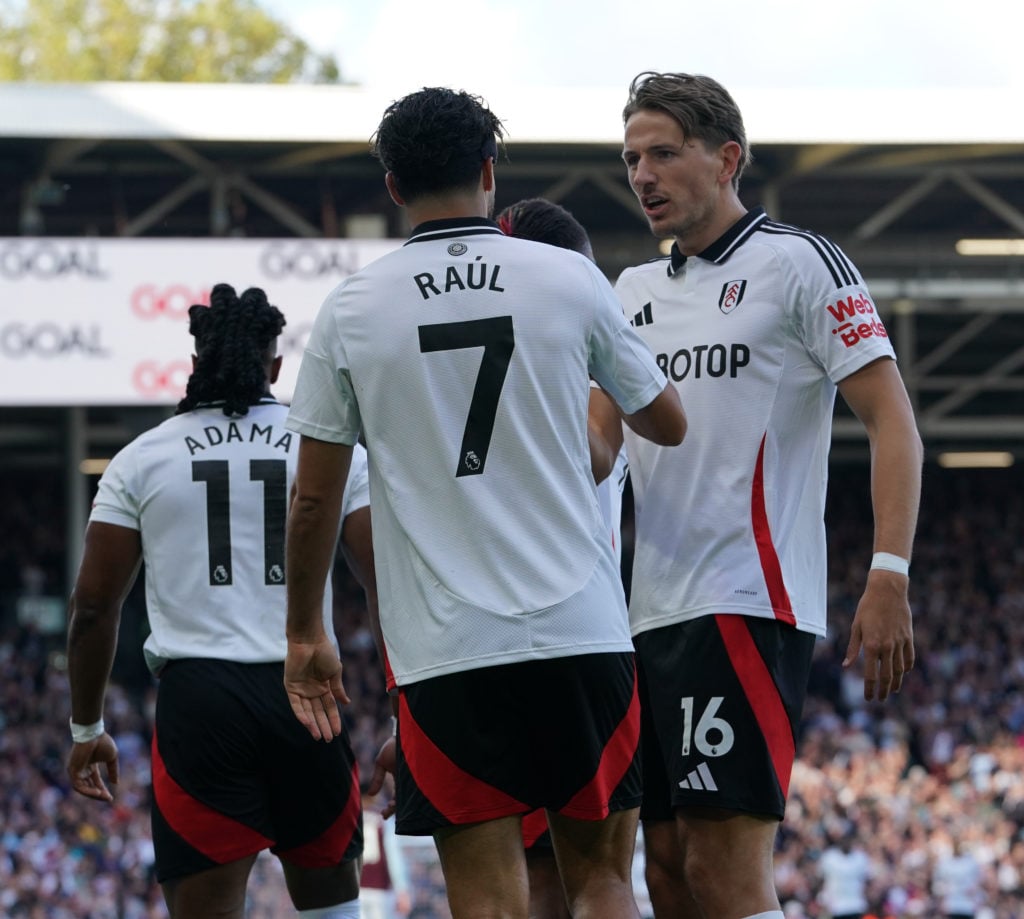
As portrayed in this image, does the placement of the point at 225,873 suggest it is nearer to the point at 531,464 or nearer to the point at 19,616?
the point at 531,464

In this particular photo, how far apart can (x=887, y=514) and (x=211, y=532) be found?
6.37 ft

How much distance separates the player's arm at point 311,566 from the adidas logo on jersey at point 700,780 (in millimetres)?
840

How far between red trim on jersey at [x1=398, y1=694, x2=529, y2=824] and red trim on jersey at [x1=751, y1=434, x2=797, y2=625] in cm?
86

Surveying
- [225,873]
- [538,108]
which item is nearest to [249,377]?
[225,873]

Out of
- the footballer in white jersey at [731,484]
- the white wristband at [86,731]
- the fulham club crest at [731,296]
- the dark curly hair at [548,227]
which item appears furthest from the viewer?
the white wristband at [86,731]

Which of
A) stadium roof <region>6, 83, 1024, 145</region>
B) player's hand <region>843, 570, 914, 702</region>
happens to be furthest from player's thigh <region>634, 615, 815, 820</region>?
stadium roof <region>6, 83, 1024, 145</region>

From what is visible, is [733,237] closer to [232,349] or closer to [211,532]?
[232,349]

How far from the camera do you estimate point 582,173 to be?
1936cm

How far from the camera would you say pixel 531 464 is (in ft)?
10.2

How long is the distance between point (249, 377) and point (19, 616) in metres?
19.5

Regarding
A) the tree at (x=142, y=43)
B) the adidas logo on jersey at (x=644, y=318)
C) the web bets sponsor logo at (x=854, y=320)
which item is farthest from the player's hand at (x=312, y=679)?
the tree at (x=142, y=43)

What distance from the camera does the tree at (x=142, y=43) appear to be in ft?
138

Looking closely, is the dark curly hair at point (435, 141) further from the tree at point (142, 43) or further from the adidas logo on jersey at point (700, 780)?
the tree at point (142, 43)

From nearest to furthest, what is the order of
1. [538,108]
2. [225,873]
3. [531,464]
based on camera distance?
1. [531,464]
2. [225,873]
3. [538,108]
